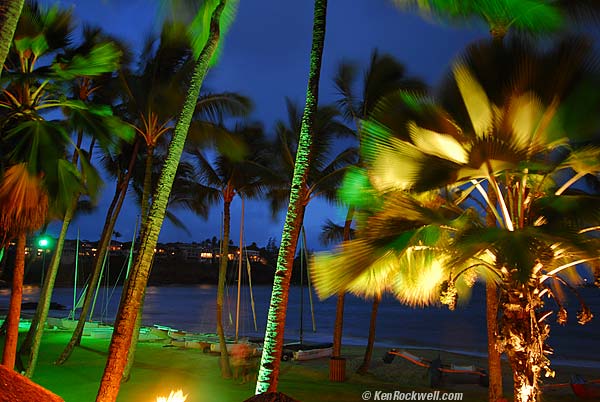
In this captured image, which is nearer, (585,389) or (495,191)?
(495,191)

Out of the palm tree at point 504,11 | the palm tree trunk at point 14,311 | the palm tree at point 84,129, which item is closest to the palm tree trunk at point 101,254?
the palm tree at point 84,129

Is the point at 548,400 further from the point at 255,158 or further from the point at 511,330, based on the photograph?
the point at 255,158

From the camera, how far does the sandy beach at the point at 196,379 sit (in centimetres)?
1153

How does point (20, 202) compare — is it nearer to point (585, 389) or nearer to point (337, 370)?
point (337, 370)

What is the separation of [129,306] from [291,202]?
105 inches

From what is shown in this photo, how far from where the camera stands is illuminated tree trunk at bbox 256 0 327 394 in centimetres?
672

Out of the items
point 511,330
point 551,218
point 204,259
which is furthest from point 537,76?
point 204,259

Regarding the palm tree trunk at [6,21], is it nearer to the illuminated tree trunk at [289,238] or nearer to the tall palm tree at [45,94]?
the tall palm tree at [45,94]

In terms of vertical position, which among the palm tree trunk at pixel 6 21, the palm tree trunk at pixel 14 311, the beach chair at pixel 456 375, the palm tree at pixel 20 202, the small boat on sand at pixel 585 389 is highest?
the palm tree trunk at pixel 6 21

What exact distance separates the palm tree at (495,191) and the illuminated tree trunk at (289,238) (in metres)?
0.99

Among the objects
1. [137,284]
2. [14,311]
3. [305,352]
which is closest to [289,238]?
[137,284]

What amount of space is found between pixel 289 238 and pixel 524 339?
3400 mm

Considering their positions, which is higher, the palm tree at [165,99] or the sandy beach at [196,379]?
the palm tree at [165,99]

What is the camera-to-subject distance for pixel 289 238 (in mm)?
7211
